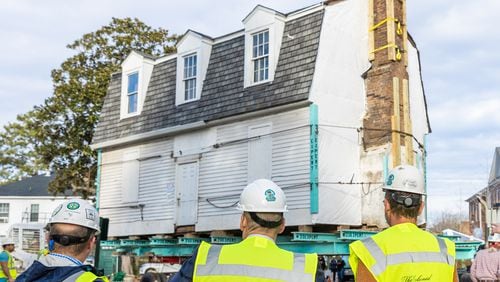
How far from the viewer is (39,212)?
55625 mm

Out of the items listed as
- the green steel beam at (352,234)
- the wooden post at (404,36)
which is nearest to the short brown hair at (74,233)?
the green steel beam at (352,234)

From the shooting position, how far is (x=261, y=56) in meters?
18.7

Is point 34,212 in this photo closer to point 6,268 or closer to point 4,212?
point 4,212

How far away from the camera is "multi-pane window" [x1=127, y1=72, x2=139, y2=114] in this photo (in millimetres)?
22969

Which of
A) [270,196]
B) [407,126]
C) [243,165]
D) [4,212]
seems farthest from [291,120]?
[4,212]

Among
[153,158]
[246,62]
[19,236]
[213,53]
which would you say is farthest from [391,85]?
[19,236]

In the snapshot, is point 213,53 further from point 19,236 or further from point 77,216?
Result: point 19,236

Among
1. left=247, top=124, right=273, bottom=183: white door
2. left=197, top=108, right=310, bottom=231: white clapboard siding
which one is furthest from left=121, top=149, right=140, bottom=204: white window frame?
left=247, top=124, right=273, bottom=183: white door

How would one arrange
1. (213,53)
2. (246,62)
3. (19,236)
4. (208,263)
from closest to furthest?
(208,263)
(246,62)
(213,53)
(19,236)

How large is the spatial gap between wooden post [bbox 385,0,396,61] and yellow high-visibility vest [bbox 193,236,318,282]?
14694 mm

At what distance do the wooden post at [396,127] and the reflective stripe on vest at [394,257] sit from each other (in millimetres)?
13209

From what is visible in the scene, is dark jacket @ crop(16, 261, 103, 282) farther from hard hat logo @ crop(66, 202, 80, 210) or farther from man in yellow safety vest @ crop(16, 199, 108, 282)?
hard hat logo @ crop(66, 202, 80, 210)

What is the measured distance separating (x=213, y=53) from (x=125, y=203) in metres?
6.15

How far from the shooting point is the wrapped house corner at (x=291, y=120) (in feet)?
56.3
